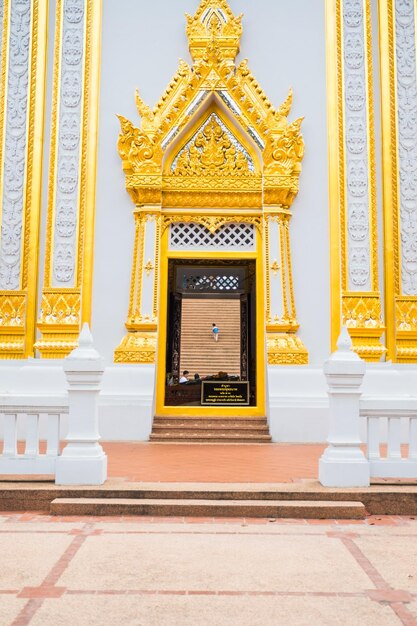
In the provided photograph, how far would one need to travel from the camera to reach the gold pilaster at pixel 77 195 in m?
8.20

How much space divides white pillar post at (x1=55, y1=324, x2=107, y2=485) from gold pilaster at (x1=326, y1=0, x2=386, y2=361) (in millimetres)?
4108

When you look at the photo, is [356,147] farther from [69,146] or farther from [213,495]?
[213,495]

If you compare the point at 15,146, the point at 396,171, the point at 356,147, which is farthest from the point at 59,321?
the point at 396,171

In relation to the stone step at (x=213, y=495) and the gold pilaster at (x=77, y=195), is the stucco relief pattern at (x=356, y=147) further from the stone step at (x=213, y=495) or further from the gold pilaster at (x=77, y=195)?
the stone step at (x=213, y=495)

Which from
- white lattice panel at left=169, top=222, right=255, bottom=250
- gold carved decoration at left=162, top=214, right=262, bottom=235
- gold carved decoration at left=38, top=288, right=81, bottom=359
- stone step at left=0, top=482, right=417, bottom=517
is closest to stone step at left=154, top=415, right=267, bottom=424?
gold carved decoration at left=38, top=288, right=81, bottom=359

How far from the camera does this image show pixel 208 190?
8.54 m

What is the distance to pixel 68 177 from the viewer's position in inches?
336

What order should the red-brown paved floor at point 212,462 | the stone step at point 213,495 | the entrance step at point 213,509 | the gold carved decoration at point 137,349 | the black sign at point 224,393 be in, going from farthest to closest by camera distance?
the black sign at point 224,393 < the gold carved decoration at point 137,349 < the red-brown paved floor at point 212,462 < the stone step at point 213,495 < the entrance step at point 213,509

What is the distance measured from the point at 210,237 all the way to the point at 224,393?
215 centimetres

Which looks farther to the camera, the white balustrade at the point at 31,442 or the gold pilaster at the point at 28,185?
the gold pilaster at the point at 28,185

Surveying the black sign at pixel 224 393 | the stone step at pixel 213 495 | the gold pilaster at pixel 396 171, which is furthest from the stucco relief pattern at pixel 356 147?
the stone step at pixel 213 495

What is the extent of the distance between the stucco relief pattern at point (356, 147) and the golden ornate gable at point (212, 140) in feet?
2.44

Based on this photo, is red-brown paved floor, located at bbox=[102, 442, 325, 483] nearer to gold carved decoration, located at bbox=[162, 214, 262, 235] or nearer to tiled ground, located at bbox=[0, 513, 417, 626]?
tiled ground, located at bbox=[0, 513, 417, 626]

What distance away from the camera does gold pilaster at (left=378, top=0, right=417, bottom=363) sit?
825 cm
